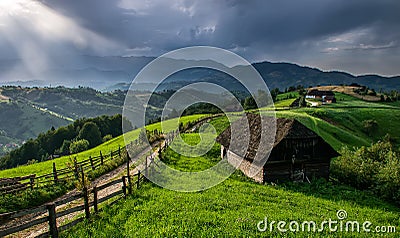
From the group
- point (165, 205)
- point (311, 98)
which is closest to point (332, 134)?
point (165, 205)

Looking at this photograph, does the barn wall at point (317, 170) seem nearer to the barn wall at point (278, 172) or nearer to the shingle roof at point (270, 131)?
the barn wall at point (278, 172)

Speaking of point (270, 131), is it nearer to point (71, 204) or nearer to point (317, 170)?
point (317, 170)

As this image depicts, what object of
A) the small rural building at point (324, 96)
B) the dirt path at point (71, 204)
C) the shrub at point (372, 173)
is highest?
the small rural building at point (324, 96)

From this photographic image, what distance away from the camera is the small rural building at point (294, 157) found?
24.3 metres

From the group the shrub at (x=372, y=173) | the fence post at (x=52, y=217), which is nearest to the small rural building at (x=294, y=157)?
the shrub at (x=372, y=173)

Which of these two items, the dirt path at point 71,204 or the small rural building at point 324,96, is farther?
the small rural building at point 324,96

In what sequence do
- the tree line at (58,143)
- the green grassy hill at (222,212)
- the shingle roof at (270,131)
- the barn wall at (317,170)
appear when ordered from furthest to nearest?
the tree line at (58,143) → the shingle roof at (270,131) → the barn wall at (317,170) → the green grassy hill at (222,212)

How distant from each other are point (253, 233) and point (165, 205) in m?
5.34

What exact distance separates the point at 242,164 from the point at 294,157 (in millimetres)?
5192

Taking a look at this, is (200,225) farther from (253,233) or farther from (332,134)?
(332,134)

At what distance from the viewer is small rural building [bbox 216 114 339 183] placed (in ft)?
79.7

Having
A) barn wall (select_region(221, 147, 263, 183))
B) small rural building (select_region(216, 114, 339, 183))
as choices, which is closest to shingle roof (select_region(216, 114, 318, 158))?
small rural building (select_region(216, 114, 339, 183))

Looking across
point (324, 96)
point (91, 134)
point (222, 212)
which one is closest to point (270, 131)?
point (222, 212)

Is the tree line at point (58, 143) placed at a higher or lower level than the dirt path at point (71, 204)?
lower
